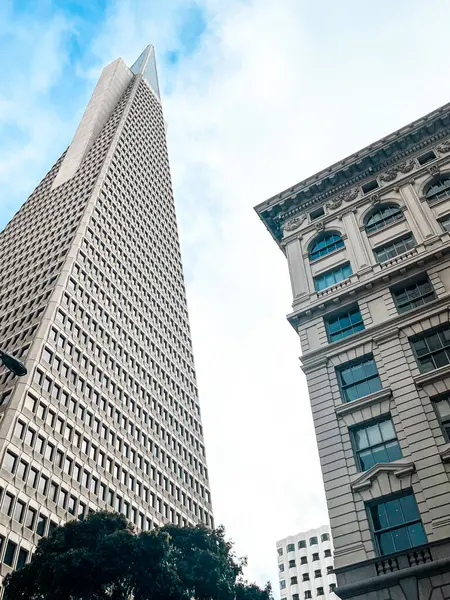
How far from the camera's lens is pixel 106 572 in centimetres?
2925

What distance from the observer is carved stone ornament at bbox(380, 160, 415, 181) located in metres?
38.0

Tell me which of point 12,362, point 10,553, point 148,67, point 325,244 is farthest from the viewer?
point 148,67

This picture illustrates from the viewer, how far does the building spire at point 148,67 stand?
511ft

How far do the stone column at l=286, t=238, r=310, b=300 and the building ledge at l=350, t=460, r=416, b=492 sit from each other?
12.5 meters

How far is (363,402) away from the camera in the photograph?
2723 cm

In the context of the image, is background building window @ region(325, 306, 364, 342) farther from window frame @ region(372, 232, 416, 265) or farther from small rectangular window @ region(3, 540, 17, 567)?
small rectangular window @ region(3, 540, 17, 567)

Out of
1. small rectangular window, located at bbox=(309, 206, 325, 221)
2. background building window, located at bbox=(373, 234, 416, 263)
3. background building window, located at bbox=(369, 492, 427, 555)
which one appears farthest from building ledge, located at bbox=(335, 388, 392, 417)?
small rectangular window, located at bbox=(309, 206, 325, 221)

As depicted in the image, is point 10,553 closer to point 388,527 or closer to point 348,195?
point 388,527

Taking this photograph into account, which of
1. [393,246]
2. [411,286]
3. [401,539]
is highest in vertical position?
[393,246]

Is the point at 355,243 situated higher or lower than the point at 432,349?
higher

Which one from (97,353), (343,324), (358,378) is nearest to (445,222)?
(343,324)

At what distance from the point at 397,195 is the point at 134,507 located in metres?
42.9

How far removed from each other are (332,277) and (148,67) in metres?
142

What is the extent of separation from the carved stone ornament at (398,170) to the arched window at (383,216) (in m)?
2.54
